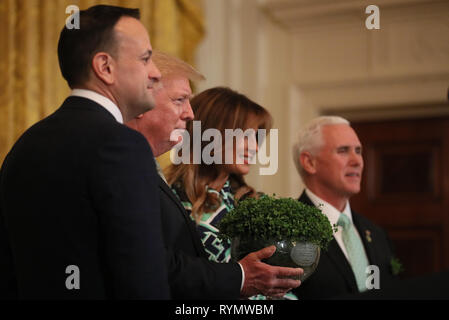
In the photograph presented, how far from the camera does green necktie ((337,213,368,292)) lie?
3514 mm

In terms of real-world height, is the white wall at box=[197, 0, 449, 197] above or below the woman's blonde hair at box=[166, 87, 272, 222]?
above

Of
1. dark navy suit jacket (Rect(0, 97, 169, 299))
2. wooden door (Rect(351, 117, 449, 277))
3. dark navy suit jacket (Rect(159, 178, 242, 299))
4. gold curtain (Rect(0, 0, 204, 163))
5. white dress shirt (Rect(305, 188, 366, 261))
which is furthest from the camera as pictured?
wooden door (Rect(351, 117, 449, 277))

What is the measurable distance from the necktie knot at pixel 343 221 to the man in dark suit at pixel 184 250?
54.1 inches

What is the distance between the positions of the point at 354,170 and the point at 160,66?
1578 mm

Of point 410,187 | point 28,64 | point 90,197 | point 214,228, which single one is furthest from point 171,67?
point 410,187

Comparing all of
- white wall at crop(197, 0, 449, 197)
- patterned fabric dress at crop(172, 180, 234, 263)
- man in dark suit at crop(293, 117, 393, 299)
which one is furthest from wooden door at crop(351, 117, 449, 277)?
patterned fabric dress at crop(172, 180, 234, 263)

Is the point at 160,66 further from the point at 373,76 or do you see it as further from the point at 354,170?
the point at 373,76

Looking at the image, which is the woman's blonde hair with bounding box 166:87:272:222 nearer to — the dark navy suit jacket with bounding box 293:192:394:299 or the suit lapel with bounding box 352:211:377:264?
the dark navy suit jacket with bounding box 293:192:394:299

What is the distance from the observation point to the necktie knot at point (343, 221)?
3.70 meters

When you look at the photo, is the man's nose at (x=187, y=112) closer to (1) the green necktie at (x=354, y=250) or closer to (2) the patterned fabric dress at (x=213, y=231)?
(2) the patterned fabric dress at (x=213, y=231)

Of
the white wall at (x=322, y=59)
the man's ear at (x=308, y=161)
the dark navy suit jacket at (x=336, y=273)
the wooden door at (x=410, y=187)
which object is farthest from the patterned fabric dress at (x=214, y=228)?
the wooden door at (x=410, y=187)

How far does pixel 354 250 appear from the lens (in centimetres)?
361

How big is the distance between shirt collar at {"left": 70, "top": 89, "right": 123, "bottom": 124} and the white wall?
4.11 m

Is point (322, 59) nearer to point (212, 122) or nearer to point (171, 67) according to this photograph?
point (212, 122)
